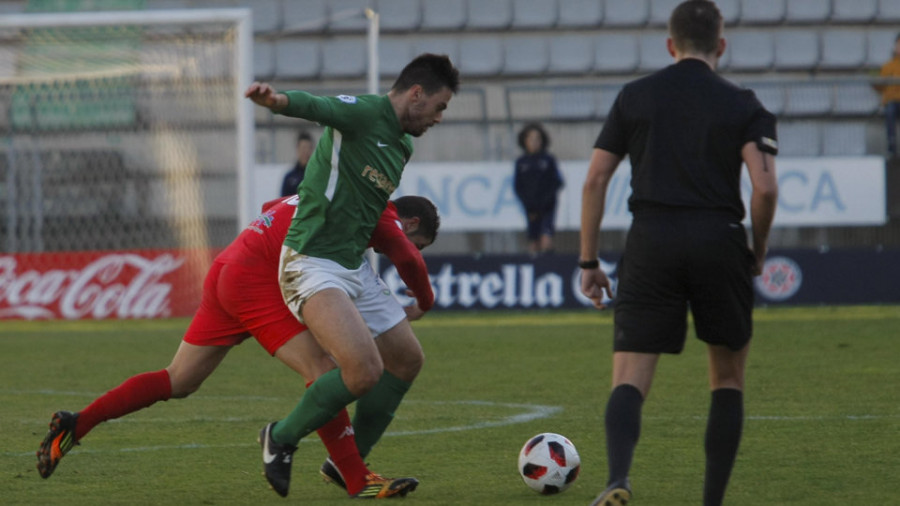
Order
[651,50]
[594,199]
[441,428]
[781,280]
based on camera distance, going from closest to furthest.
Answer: [594,199], [441,428], [781,280], [651,50]

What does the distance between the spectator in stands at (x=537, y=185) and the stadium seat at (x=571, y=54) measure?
3711mm

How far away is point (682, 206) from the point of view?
4.41 m

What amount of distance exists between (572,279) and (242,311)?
9.86 metres

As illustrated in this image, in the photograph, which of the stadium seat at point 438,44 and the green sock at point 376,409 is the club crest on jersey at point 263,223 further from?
the stadium seat at point 438,44

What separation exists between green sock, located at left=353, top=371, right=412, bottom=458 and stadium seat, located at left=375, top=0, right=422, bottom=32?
13.9 m

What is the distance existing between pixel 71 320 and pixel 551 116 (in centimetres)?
577

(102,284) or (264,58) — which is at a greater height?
(264,58)

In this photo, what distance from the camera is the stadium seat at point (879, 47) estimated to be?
18938 mm

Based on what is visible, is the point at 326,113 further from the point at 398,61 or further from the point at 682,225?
the point at 398,61

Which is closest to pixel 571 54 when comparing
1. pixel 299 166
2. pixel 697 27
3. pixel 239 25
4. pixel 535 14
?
pixel 535 14

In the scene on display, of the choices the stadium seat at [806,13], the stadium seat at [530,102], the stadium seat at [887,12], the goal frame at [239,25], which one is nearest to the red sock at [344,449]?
the goal frame at [239,25]

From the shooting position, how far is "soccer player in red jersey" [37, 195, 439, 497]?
17.8 feet

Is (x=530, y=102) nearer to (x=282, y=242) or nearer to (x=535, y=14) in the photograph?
(x=535, y=14)

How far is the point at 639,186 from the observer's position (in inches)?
177
